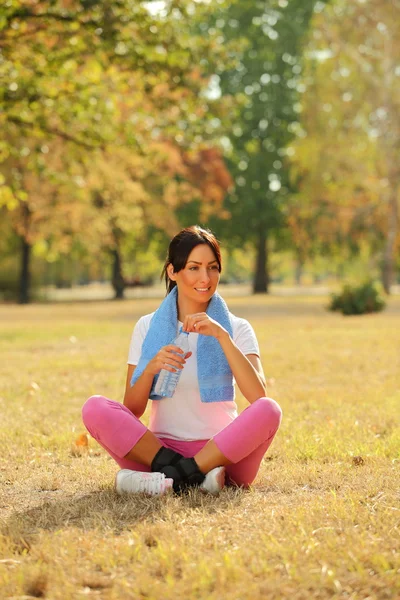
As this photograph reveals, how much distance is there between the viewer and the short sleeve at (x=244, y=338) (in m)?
4.52

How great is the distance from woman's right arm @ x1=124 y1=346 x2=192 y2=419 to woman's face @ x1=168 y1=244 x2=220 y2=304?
34cm

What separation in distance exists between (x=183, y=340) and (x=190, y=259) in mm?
457

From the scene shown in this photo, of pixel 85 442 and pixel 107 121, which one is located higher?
pixel 107 121

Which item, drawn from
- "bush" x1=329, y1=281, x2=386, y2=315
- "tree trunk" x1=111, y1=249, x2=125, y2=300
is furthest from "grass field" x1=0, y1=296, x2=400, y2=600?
"tree trunk" x1=111, y1=249, x2=125, y2=300

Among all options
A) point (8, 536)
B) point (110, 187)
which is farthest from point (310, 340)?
point (110, 187)

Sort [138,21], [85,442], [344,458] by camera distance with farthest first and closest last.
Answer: [138,21], [85,442], [344,458]

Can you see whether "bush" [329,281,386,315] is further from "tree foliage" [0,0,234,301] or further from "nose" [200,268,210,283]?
"nose" [200,268,210,283]

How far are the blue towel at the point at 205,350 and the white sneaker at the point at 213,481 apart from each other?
0.38 meters

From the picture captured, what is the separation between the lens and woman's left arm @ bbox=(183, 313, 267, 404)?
4125 mm

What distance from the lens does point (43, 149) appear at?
53.3 ft

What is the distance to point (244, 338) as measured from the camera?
4.53m

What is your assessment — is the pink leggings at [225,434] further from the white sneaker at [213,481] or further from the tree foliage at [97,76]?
the tree foliage at [97,76]

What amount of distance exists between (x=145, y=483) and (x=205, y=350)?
0.77 meters

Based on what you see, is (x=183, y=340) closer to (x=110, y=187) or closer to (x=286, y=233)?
(x=110, y=187)
